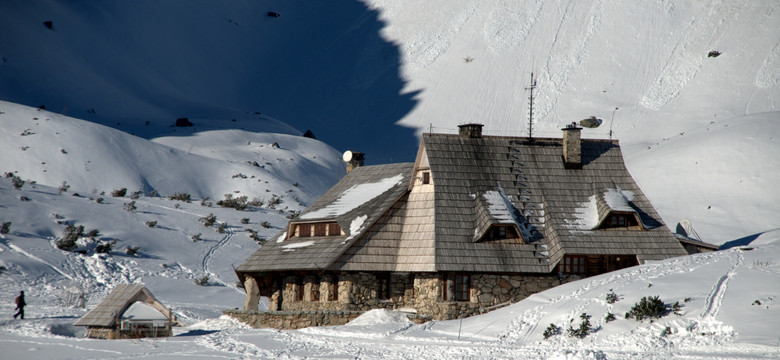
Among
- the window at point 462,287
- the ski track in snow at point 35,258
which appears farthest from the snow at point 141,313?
the ski track in snow at point 35,258

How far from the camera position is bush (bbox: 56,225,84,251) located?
4125cm

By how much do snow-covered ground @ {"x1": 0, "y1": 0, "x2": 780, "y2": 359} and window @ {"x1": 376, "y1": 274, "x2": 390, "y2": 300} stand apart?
110 inches

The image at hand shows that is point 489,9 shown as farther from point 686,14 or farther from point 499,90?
point 686,14

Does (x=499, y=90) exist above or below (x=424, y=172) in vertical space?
above

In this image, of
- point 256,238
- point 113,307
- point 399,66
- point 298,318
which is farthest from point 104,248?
point 399,66

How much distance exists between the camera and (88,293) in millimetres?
37344

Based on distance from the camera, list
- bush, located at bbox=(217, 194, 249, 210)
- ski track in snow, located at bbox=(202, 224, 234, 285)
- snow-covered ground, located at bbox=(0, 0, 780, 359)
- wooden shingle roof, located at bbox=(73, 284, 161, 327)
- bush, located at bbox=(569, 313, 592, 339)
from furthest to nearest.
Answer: bush, located at bbox=(217, 194, 249, 210)
ski track in snow, located at bbox=(202, 224, 234, 285)
wooden shingle roof, located at bbox=(73, 284, 161, 327)
snow-covered ground, located at bbox=(0, 0, 780, 359)
bush, located at bbox=(569, 313, 592, 339)

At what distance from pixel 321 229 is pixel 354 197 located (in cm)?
216

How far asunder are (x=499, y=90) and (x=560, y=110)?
26.3 feet

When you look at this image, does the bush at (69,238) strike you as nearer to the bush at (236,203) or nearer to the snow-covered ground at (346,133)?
the snow-covered ground at (346,133)

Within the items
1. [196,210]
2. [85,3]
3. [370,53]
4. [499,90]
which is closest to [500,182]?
[196,210]

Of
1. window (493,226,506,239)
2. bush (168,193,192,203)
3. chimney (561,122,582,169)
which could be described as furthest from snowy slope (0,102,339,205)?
window (493,226,506,239)

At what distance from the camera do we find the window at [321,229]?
1363 inches

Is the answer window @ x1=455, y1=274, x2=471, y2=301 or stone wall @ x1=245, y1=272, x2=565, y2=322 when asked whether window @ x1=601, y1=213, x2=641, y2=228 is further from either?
window @ x1=455, y1=274, x2=471, y2=301
